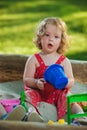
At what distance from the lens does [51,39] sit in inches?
139

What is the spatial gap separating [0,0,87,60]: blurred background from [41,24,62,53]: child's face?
2.52 m

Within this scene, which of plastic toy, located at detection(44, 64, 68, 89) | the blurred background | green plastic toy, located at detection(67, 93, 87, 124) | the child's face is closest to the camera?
green plastic toy, located at detection(67, 93, 87, 124)

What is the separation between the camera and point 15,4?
9484 mm

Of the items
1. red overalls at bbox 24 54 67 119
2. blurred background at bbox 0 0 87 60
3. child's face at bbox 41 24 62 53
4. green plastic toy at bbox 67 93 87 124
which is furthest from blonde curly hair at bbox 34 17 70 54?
blurred background at bbox 0 0 87 60

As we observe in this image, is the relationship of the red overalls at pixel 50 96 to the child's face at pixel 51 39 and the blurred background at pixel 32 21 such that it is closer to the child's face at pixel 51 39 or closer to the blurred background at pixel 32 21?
the child's face at pixel 51 39

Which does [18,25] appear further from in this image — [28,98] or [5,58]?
[28,98]

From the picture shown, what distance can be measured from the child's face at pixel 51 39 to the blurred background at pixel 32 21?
8.27 feet

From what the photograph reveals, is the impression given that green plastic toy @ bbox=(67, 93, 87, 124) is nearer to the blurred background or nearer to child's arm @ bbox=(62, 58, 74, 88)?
child's arm @ bbox=(62, 58, 74, 88)

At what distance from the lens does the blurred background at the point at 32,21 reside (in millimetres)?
6523

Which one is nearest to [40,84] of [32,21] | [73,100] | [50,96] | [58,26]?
[50,96]

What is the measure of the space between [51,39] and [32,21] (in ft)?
15.0

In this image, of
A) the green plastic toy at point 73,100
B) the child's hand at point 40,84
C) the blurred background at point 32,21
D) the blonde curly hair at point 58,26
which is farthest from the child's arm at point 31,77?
the blurred background at point 32,21

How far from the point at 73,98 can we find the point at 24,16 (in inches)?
220

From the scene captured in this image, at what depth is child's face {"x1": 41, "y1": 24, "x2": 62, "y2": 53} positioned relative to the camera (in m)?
3.53
